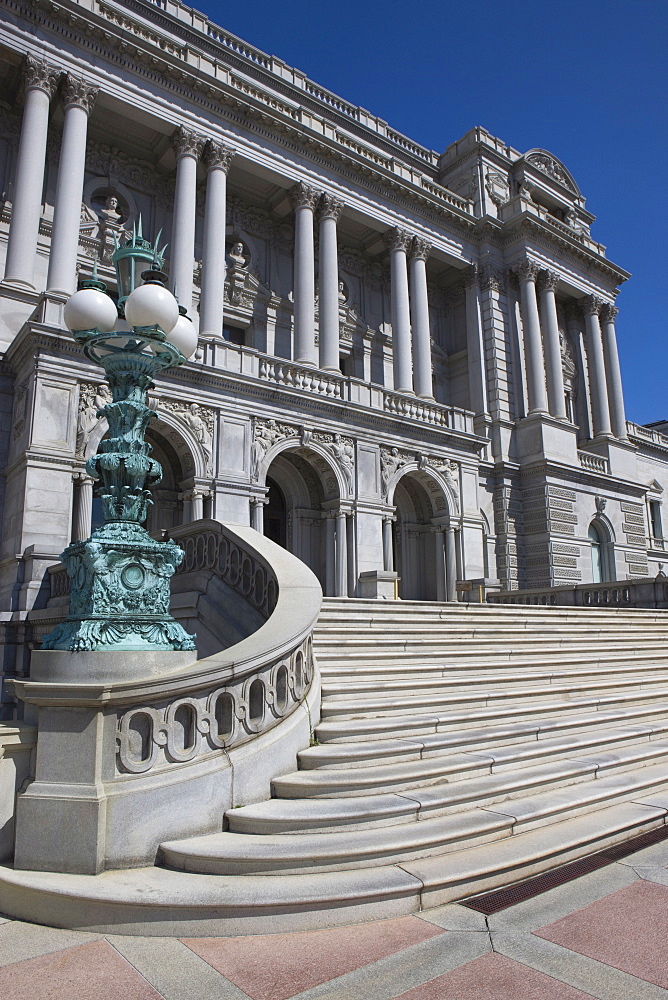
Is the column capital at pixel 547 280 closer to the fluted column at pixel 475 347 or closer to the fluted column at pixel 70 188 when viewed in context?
the fluted column at pixel 475 347

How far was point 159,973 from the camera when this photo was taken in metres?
4.16

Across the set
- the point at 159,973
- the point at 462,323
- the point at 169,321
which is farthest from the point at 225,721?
the point at 462,323

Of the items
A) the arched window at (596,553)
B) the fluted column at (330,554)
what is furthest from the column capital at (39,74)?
the arched window at (596,553)

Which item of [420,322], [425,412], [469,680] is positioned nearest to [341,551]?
[425,412]

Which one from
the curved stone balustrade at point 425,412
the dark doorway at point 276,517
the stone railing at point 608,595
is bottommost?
the stone railing at point 608,595

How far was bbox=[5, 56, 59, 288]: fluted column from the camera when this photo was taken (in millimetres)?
20516

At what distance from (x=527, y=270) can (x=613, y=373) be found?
7.32 metres

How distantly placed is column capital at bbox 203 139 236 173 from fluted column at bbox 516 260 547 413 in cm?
1491

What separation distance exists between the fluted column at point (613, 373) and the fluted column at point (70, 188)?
26268 millimetres

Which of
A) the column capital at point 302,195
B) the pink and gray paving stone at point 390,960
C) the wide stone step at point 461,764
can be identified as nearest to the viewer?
the pink and gray paving stone at point 390,960

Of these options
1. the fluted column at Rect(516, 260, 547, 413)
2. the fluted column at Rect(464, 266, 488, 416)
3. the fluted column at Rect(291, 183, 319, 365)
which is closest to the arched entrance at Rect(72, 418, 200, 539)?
the fluted column at Rect(291, 183, 319, 365)

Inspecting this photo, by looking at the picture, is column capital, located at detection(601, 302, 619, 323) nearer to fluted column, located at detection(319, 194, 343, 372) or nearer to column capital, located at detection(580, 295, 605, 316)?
column capital, located at detection(580, 295, 605, 316)

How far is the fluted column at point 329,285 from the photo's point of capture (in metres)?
26.3

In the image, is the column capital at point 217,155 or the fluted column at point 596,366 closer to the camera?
the column capital at point 217,155
